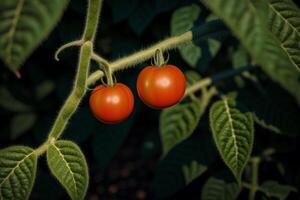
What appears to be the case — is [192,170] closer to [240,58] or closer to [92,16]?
[240,58]

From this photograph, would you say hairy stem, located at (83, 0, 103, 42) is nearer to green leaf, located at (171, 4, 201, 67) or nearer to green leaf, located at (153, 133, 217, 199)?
green leaf, located at (171, 4, 201, 67)

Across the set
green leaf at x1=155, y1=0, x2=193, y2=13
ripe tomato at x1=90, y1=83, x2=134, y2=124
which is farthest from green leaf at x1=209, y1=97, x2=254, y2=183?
green leaf at x1=155, y1=0, x2=193, y2=13

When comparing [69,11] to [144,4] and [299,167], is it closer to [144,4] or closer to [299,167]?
[144,4]

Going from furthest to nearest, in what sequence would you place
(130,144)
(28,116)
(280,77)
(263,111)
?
(130,144) → (28,116) → (263,111) → (280,77)

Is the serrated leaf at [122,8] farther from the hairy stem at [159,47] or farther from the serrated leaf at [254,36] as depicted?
the serrated leaf at [254,36]

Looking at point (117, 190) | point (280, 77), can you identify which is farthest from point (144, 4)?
point (117, 190)

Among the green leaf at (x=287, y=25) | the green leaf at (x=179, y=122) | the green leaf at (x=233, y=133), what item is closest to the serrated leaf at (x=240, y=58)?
the green leaf at (x=179, y=122)

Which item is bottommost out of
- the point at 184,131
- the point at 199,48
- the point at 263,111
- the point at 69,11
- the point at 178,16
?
the point at 263,111
